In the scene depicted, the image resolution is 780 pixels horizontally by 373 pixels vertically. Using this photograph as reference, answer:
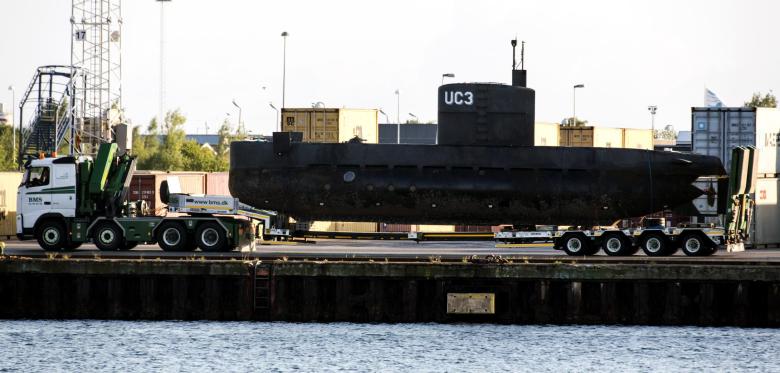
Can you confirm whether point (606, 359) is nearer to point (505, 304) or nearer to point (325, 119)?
point (505, 304)

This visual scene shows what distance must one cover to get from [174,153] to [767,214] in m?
74.8

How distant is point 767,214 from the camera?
189ft

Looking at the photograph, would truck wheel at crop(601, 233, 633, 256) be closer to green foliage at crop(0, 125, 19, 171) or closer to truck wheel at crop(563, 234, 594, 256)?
truck wheel at crop(563, 234, 594, 256)

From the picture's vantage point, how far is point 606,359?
3434 cm

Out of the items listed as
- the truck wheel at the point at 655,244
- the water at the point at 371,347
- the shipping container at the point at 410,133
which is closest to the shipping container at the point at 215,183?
the water at the point at 371,347

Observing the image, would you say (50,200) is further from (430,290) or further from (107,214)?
(430,290)

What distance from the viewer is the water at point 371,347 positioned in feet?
109

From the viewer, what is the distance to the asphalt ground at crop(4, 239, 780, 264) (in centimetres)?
4028

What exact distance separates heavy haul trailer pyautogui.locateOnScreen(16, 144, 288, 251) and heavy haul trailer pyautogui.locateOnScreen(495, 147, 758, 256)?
1016 centimetres

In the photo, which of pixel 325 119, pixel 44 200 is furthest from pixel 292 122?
pixel 44 200

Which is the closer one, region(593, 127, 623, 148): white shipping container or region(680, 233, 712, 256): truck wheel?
region(680, 233, 712, 256): truck wheel

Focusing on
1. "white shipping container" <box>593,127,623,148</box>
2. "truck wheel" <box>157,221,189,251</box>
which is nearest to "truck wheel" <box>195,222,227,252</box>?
"truck wheel" <box>157,221,189,251</box>

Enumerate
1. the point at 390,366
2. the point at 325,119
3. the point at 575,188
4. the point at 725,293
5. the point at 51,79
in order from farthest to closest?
the point at 51,79 → the point at 325,119 → the point at 575,188 → the point at 725,293 → the point at 390,366

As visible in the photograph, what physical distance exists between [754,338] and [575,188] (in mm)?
9262
